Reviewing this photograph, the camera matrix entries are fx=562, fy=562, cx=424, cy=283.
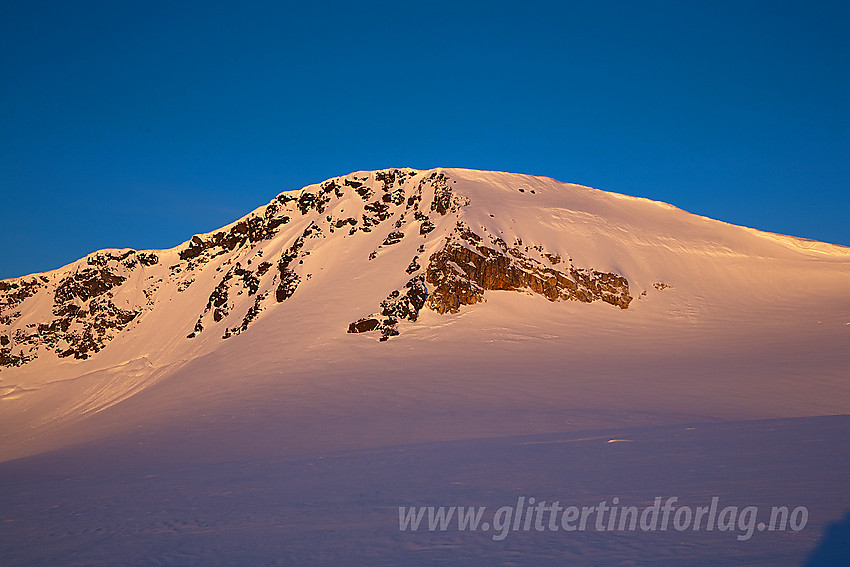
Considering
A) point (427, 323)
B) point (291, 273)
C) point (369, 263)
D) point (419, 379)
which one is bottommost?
point (419, 379)

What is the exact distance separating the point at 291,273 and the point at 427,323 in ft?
61.7

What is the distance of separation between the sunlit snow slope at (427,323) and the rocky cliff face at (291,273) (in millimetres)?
248

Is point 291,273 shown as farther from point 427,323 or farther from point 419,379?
point 419,379

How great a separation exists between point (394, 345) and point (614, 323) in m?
16.1

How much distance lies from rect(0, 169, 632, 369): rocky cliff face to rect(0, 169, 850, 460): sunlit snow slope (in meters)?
0.25

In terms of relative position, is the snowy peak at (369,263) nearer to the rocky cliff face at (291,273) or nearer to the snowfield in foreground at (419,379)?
the rocky cliff face at (291,273)

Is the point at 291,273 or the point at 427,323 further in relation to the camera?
the point at 291,273

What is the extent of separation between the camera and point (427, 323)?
135ft

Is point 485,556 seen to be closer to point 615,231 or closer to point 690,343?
point 690,343

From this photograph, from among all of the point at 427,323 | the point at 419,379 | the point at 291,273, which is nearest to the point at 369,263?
the point at 291,273

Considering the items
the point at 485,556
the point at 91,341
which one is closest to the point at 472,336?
the point at 485,556

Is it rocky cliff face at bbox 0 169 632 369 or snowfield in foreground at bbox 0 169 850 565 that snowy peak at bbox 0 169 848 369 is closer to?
rocky cliff face at bbox 0 169 632 369

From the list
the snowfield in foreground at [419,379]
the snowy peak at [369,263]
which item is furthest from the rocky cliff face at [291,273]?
the snowfield in foreground at [419,379]

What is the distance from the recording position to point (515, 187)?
201 feet
